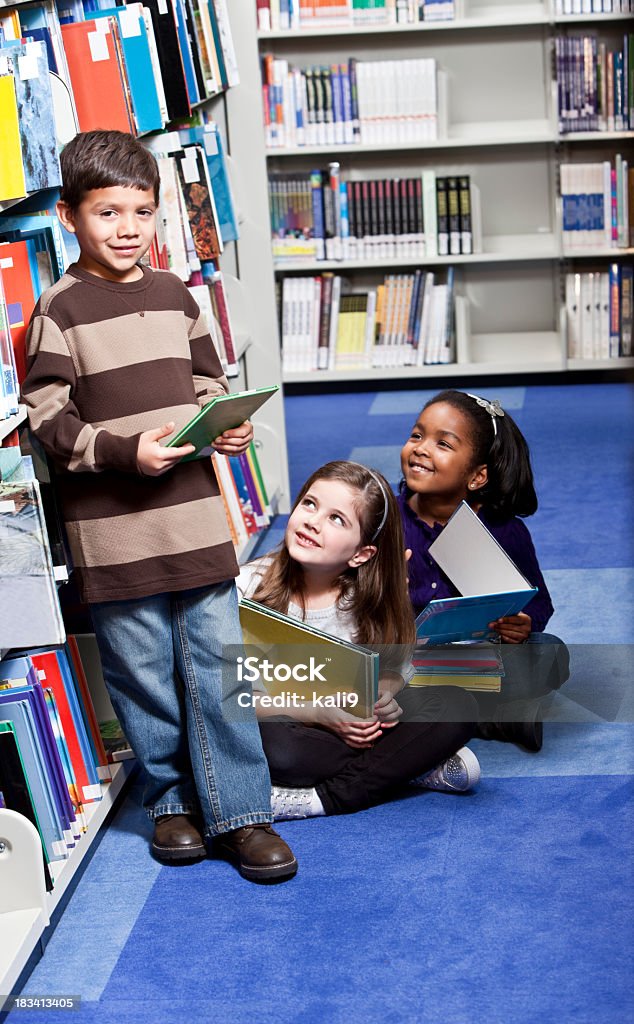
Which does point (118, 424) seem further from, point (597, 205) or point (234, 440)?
point (597, 205)

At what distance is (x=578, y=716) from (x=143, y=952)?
973 millimetres

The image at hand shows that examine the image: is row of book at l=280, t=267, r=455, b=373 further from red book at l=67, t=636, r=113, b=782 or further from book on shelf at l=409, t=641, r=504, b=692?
red book at l=67, t=636, r=113, b=782

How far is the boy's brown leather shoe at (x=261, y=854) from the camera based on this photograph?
5.73ft

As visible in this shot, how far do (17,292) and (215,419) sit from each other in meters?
0.38

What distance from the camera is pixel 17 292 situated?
173 cm

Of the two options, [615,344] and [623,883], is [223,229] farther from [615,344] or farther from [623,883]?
[615,344]

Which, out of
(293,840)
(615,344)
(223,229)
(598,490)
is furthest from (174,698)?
(615,344)

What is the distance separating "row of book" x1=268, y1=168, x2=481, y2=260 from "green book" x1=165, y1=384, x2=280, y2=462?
11.4ft

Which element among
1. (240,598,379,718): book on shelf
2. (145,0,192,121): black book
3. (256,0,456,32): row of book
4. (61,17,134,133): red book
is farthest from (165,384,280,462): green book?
(256,0,456,32): row of book

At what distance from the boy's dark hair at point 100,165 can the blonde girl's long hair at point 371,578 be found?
562 millimetres

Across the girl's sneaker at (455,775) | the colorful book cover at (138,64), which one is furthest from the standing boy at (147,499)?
the colorful book cover at (138,64)

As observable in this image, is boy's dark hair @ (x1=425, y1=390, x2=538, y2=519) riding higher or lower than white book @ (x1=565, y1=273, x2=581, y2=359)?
higher

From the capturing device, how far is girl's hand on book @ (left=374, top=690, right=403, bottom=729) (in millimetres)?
1941

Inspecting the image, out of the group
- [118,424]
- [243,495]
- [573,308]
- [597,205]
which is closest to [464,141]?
[597,205]
